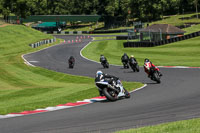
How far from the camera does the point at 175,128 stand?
37.1ft

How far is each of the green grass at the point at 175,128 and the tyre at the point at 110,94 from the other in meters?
6.03

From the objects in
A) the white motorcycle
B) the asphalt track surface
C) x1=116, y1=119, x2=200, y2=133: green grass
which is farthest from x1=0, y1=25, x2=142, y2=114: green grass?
x1=116, y1=119, x2=200, y2=133: green grass

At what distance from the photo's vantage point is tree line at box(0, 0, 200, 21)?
394ft

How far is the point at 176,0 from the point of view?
13688 centimetres

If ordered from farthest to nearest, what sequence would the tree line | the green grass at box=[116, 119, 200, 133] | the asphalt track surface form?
the tree line
the asphalt track surface
the green grass at box=[116, 119, 200, 133]

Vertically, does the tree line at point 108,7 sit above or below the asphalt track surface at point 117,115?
above

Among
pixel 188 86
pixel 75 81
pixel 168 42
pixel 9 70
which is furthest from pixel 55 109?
pixel 168 42

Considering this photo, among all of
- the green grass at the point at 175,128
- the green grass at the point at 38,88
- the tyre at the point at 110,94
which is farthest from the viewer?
the green grass at the point at 38,88

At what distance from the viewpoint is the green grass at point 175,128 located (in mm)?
10833

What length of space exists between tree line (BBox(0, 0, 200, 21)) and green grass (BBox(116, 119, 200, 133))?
4160 inches

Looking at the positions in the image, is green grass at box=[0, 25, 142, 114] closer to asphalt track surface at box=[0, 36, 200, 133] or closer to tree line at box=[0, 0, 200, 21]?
asphalt track surface at box=[0, 36, 200, 133]

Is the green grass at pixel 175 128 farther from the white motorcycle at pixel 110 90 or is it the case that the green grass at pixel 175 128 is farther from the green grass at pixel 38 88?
the green grass at pixel 38 88

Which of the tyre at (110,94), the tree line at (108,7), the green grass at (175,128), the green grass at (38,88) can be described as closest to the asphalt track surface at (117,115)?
the tyre at (110,94)

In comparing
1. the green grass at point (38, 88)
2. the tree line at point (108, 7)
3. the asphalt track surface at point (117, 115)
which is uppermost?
the tree line at point (108, 7)
